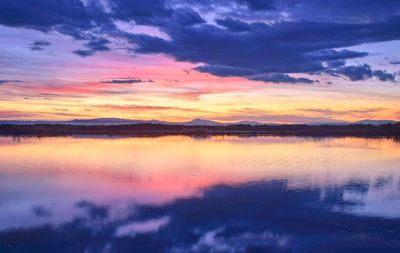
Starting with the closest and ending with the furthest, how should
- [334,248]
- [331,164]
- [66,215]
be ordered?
[334,248], [66,215], [331,164]

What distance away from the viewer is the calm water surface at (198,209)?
44.4ft

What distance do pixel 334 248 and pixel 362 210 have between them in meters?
5.56

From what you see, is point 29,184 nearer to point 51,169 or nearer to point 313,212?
point 51,169

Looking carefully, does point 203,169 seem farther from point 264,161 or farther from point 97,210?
point 97,210

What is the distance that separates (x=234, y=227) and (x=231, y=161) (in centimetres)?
2224

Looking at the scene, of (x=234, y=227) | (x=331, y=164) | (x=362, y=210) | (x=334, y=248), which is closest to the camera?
(x=334, y=248)

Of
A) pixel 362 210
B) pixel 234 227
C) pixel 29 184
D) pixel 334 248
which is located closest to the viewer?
pixel 334 248

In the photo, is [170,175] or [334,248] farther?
[170,175]

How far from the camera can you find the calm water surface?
13.5 metres

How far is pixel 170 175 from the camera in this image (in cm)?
2823

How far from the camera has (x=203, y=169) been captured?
3189 centimetres

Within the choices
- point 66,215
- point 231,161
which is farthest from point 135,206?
point 231,161

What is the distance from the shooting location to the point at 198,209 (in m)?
18.1


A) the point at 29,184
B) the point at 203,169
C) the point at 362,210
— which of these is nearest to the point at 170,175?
the point at 203,169
